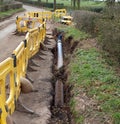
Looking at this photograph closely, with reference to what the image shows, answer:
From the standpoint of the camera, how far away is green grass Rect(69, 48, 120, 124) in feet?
22.6

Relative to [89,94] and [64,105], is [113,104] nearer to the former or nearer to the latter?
[89,94]

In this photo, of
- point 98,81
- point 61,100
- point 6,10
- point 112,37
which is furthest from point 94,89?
point 6,10

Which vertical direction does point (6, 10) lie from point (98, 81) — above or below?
below

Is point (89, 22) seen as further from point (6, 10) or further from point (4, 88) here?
point (6, 10)

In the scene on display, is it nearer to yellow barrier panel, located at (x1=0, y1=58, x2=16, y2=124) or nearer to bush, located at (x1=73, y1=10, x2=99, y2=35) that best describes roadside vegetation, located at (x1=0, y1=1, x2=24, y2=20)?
bush, located at (x1=73, y1=10, x2=99, y2=35)

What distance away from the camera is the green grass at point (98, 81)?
22.6ft

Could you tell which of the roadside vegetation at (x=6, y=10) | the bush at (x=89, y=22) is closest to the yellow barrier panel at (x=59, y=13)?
the roadside vegetation at (x=6, y=10)

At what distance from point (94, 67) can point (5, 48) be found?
6.60 m

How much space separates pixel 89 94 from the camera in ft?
26.0

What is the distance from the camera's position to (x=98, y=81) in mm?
8586

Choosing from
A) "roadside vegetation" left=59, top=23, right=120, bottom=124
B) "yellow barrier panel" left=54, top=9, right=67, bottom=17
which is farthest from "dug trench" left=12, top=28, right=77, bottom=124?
"yellow barrier panel" left=54, top=9, right=67, bottom=17

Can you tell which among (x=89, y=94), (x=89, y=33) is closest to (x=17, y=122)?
(x=89, y=94)

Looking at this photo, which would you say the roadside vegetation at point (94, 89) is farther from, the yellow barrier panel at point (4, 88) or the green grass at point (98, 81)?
the yellow barrier panel at point (4, 88)

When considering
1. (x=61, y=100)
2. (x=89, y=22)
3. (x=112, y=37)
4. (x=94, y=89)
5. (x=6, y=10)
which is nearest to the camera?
(x=94, y=89)
